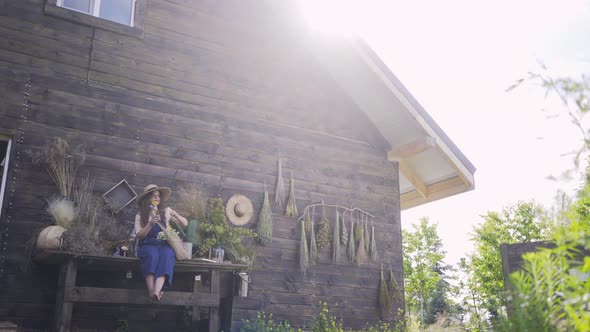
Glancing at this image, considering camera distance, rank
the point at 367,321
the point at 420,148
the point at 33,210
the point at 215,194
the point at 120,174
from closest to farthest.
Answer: the point at 33,210 < the point at 120,174 < the point at 215,194 < the point at 367,321 < the point at 420,148

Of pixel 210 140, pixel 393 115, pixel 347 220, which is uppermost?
pixel 393 115

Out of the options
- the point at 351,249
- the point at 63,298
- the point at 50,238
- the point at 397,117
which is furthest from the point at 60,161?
the point at 397,117

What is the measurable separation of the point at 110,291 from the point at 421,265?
33.8m

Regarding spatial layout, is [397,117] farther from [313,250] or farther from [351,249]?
[313,250]

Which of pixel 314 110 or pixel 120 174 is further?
pixel 314 110

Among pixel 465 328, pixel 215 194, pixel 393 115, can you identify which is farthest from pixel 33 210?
pixel 465 328

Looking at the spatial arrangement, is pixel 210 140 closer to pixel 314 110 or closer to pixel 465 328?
pixel 314 110

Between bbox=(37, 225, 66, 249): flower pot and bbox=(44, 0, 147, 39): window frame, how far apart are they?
129 inches

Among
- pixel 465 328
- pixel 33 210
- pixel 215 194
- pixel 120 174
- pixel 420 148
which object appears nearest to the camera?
pixel 33 210

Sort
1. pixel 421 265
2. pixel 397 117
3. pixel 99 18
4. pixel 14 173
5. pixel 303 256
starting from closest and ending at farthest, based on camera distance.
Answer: pixel 14 173 < pixel 99 18 < pixel 303 256 < pixel 397 117 < pixel 421 265

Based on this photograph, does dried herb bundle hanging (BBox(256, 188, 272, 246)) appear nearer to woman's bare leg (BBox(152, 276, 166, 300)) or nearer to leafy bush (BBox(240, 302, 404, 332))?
leafy bush (BBox(240, 302, 404, 332))

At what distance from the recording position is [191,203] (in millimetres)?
7898

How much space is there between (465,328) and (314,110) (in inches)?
231

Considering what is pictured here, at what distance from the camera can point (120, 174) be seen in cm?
777
